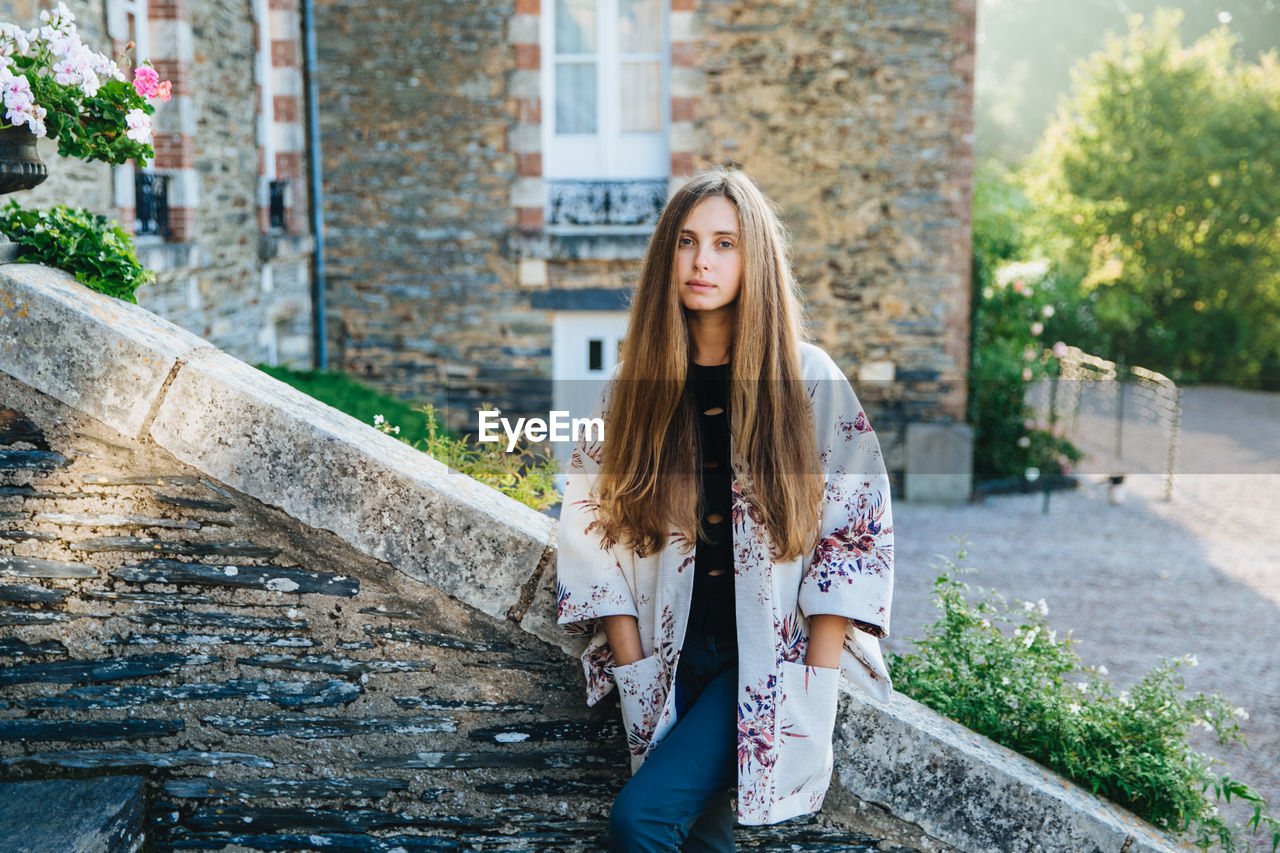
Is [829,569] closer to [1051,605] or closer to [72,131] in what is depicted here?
[72,131]

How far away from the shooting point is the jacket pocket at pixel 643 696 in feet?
7.00

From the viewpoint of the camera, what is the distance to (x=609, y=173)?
8.93 meters

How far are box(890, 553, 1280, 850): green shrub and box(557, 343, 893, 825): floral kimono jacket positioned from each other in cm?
90

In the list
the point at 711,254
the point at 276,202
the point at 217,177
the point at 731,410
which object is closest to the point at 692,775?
the point at 731,410

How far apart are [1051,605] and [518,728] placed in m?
4.80

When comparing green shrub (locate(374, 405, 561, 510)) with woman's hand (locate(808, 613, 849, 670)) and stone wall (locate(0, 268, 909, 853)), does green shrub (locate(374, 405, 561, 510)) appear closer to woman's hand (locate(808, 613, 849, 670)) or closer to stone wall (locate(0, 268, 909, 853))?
stone wall (locate(0, 268, 909, 853))

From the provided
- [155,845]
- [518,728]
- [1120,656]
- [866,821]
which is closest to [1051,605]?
[1120,656]

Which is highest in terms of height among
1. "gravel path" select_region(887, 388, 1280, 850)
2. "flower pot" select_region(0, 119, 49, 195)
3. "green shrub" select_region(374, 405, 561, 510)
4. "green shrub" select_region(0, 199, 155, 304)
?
"flower pot" select_region(0, 119, 49, 195)

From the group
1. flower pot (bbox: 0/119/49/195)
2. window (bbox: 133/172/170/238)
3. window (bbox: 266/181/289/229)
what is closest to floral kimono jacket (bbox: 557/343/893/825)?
flower pot (bbox: 0/119/49/195)

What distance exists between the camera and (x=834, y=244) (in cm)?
873

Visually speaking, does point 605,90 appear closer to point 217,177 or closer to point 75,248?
point 217,177

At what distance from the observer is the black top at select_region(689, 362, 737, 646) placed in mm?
2135

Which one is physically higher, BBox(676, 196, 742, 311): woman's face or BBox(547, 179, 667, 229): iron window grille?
BBox(547, 179, 667, 229): iron window grille

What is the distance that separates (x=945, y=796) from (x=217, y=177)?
6666mm
